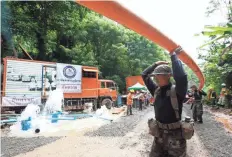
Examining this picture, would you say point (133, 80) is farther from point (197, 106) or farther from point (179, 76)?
point (179, 76)

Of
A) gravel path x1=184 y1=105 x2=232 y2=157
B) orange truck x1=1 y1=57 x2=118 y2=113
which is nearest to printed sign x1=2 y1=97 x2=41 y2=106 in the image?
orange truck x1=1 y1=57 x2=118 y2=113

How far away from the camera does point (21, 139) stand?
354 inches

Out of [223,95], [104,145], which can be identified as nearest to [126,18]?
[104,145]

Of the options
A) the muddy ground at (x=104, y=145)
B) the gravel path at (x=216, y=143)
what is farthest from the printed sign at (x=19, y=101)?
the gravel path at (x=216, y=143)

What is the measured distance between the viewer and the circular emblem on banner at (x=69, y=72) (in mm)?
17844

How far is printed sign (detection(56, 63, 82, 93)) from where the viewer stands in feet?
57.2

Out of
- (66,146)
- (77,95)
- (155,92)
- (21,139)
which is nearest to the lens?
(155,92)

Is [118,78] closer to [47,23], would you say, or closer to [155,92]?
[47,23]

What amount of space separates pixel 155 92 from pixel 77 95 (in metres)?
15.9

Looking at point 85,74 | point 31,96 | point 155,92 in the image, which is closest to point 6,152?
point 155,92

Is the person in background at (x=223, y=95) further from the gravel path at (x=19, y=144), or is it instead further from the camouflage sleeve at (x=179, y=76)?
the camouflage sleeve at (x=179, y=76)

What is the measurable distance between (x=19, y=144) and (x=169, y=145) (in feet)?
21.2

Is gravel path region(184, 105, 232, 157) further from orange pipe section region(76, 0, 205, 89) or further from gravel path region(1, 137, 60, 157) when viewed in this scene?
orange pipe section region(76, 0, 205, 89)

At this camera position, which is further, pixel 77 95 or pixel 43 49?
pixel 43 49
